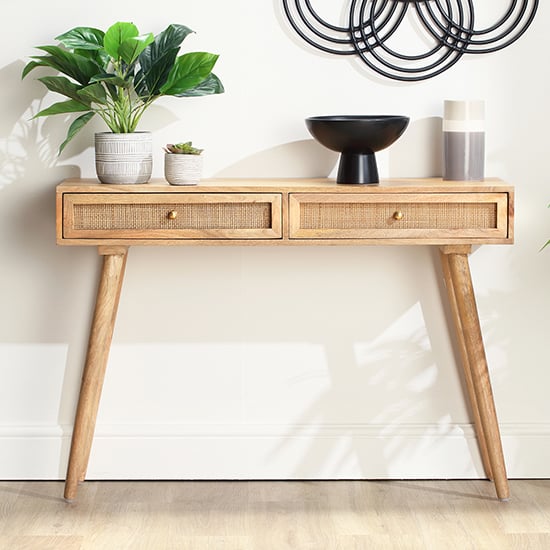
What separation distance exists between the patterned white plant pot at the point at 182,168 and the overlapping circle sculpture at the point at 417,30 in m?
0.53

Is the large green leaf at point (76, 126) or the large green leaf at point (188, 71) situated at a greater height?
the large green leaf at point (188, 71)

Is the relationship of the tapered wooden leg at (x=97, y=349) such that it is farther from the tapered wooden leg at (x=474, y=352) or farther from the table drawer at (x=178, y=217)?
the tapered wooden leg at (x=474, y=352)

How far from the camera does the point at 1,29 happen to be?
2.74 metres

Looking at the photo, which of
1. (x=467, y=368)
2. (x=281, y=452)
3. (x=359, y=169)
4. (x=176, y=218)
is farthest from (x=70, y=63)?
(x=467, y=368)

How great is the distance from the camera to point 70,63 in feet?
8.32

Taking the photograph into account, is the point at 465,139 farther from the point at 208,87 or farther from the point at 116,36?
the point at 116,36

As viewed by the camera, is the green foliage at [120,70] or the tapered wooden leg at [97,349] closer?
the green foliage at [120,70]

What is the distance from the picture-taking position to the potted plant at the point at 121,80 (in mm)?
2521

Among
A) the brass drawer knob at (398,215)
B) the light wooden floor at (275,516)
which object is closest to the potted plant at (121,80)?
the brass drawer knob at (398,215)

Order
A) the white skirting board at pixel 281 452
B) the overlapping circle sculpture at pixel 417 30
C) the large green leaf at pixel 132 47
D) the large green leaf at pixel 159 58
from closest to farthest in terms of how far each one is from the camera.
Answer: the large green leaf at pixel 132 47 < the large green leaf at pixel 159 58 < the overlapping circle sculpture at pixel 417 30 < the white skirting board at pixel 281 452

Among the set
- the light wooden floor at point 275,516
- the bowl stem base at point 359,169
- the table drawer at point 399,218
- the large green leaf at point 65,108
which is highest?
the large green leaf at point 65,108

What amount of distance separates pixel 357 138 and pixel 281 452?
39.7 inches

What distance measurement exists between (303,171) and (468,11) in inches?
26.4

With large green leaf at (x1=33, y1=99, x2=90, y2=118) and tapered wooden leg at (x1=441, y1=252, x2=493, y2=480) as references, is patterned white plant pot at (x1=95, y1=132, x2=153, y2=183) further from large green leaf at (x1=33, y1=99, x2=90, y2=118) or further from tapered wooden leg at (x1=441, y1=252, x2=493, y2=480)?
tapered wooden leg at (x1=441, y1=252, x2=493, y2=480)
